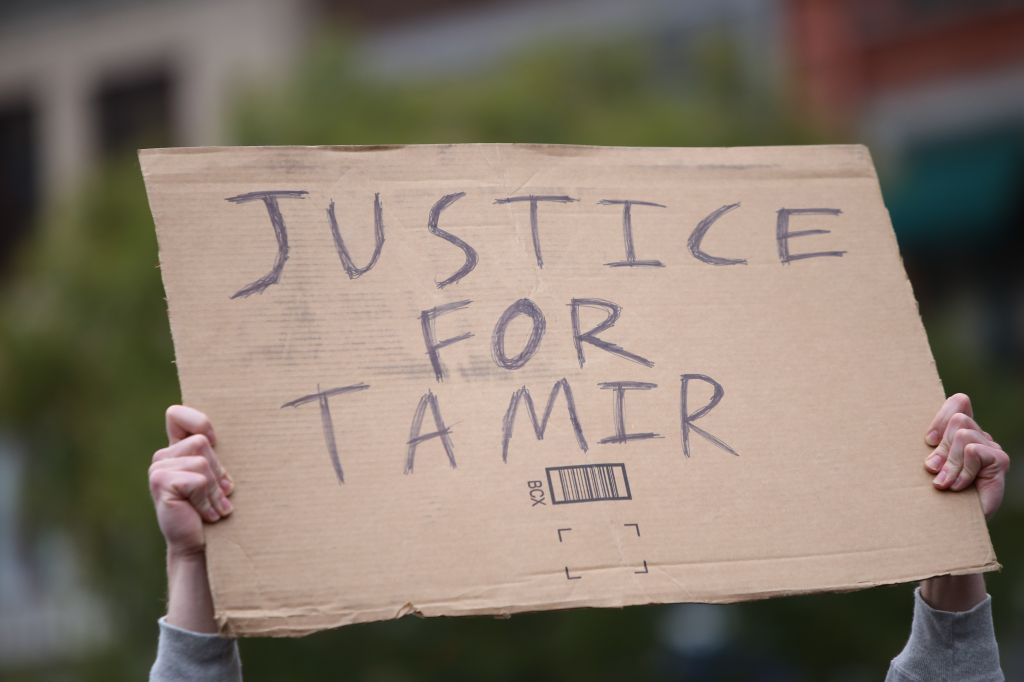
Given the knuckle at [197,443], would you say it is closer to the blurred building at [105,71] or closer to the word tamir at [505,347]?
the word tamir at [505,347]

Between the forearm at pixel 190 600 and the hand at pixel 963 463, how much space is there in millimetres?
995

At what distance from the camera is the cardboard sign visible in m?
1.64

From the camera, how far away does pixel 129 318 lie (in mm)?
5277

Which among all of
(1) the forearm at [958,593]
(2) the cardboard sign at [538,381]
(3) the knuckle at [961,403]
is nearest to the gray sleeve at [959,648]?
(1) the forearm at [958,593]

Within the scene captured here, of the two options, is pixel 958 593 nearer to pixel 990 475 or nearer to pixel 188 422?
pixel 990 475

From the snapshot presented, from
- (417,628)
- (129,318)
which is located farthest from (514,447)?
(129,318)

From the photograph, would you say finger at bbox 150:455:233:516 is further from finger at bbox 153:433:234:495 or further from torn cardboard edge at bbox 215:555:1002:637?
torn cardboard edge at bbox 215:555:1002:637

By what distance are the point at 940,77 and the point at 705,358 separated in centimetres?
914

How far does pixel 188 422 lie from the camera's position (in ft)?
5.31

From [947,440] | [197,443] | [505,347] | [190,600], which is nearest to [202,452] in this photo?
[197,443]

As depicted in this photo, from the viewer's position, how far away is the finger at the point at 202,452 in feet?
5.26

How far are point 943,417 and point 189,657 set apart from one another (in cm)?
108

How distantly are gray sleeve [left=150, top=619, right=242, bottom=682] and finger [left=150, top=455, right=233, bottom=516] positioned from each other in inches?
7.8

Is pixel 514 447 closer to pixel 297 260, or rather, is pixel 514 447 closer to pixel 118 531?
pixel 297 260
